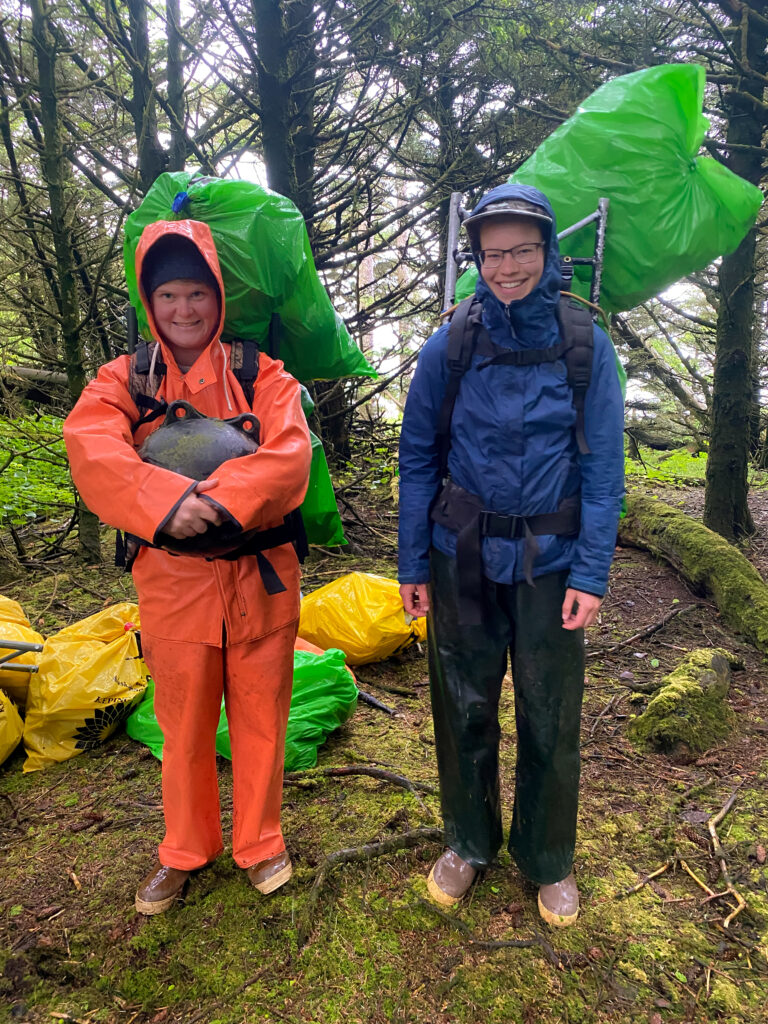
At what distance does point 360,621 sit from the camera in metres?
3.76

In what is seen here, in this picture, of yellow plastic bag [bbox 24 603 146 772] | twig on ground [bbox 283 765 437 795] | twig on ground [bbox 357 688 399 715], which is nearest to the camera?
twig on ground [bbox 283 765 437 795]

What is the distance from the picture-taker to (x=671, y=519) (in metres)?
5.48

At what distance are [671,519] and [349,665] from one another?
11.2ft

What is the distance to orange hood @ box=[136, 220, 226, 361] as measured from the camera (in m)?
1.82

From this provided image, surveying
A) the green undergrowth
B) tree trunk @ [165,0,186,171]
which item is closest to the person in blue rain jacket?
tree trunk @ [165,0,186,171]

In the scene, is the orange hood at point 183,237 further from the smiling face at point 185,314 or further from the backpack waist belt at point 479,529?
the backpack waist belt at point 479,529

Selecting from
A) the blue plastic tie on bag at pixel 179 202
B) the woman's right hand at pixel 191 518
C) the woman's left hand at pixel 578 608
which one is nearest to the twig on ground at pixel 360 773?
the woman's left hand at pixel 578 608

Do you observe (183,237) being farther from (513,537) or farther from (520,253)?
(513,537)

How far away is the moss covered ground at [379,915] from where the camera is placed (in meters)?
1.82

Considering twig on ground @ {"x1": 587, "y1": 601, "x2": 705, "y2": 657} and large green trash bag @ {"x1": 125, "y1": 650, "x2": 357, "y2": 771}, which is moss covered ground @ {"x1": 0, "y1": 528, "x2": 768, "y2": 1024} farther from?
twig on ground @ {"x1": 587, "y1": 601, "x2": 705, "y2": 657}

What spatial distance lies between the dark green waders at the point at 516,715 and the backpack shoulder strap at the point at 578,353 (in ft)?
1.63

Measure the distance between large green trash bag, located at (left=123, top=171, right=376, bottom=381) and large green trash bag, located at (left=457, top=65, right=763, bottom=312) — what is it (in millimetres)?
1144

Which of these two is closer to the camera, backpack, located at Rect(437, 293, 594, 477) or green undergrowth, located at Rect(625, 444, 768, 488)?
backpack, located at Rect(437, 293, 594, 477)

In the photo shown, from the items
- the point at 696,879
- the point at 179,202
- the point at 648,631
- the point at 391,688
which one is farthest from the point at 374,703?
the point at 179,202
